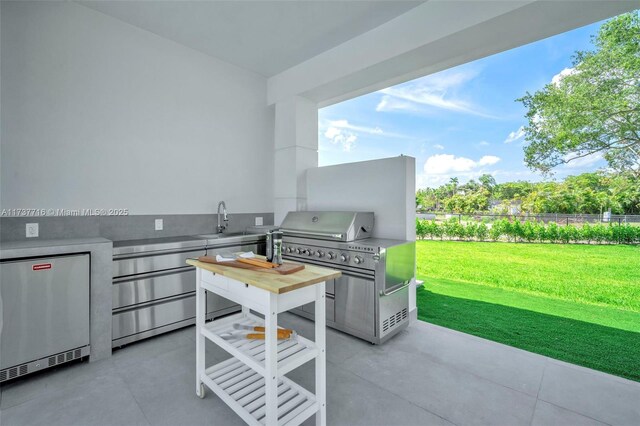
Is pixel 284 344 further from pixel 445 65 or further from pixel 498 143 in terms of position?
pixel 498 143

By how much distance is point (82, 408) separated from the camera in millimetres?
1705

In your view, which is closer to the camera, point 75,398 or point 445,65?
point 75,398

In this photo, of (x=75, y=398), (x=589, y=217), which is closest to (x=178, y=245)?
(x=75, y=398)

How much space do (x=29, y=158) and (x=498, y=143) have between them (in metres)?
6.68

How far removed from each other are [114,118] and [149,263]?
65.5 inches

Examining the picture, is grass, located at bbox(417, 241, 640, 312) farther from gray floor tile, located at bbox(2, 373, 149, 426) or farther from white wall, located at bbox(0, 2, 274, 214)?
gray floor tile, located at bbox(2, 373, 149, 426)

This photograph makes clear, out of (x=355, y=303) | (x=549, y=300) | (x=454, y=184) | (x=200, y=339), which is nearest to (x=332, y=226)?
(x=355, y=303)

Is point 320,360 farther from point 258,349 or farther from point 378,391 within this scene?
point 378,391

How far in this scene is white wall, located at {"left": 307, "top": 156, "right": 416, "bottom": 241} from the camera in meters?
3.08

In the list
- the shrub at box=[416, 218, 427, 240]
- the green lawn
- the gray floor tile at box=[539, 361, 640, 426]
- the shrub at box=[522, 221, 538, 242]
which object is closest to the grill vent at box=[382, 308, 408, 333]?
the green lawn

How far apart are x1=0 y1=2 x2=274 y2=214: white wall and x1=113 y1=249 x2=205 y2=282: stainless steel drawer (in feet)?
2.45

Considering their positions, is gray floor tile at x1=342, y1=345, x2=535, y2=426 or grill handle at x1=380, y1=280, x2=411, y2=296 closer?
gray floor tile at x1=342, y1=345, x2=535, y2=426

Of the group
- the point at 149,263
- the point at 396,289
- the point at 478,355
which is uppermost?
the point at 149,263

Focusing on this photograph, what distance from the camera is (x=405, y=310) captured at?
9.75 feet
